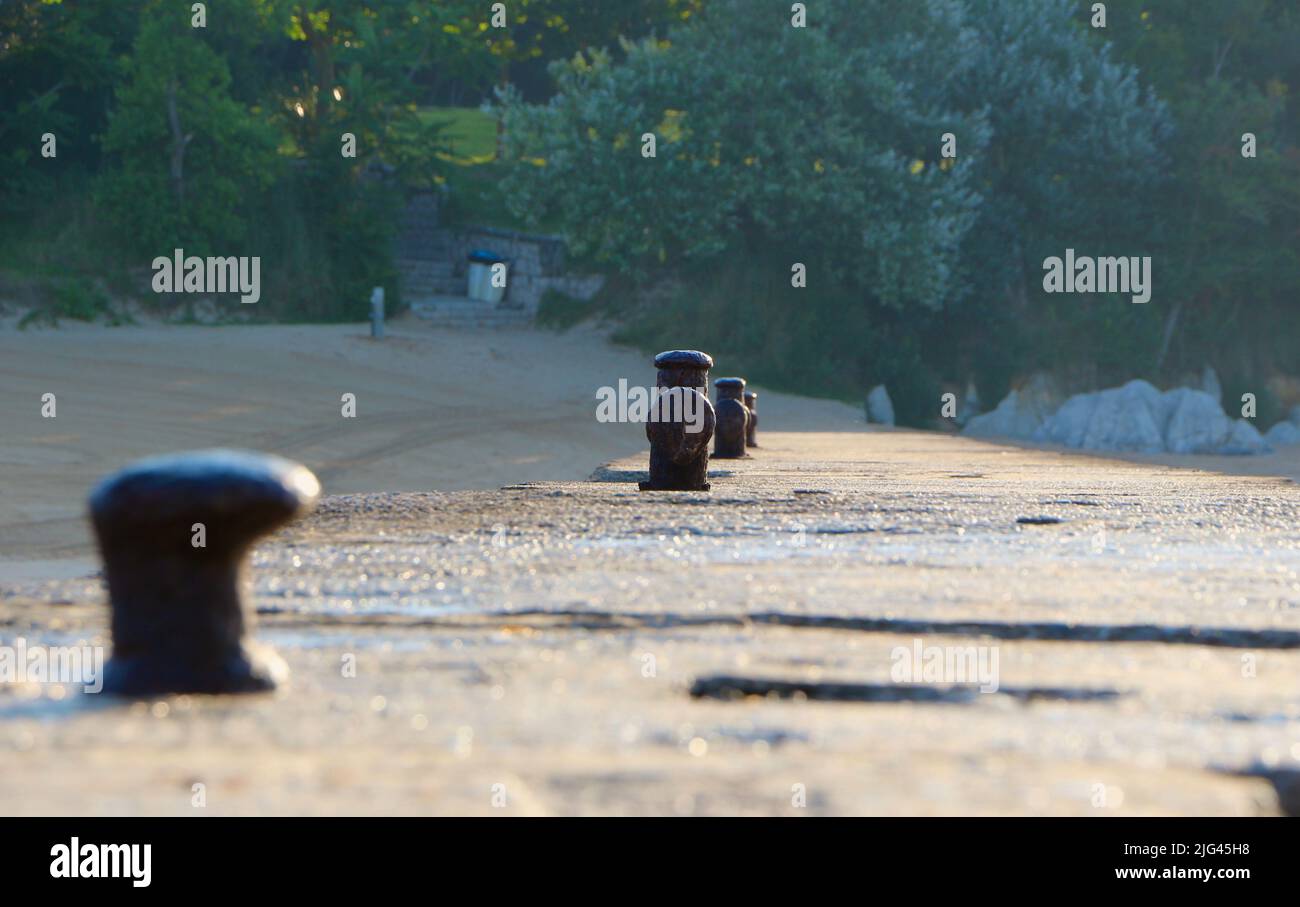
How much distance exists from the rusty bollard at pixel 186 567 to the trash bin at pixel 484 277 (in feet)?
98.1

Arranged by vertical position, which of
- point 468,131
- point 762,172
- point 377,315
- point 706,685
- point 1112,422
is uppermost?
point 468,131

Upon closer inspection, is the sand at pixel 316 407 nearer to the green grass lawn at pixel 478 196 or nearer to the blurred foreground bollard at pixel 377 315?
the blurred foreground bollard at pixel 377 315

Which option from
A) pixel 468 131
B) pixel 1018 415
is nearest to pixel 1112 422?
pixel 1018 415

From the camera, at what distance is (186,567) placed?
2518mm

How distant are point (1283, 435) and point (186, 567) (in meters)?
33.0

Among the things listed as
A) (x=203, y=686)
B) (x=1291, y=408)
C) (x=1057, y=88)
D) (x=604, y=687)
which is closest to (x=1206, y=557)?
(x=604, y=687)

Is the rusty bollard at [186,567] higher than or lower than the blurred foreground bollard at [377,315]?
lower

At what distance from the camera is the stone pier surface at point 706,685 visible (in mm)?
1945

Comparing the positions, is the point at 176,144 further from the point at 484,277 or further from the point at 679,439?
the point at 679,439

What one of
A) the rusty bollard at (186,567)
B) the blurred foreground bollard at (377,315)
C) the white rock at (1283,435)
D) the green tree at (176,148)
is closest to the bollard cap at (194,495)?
the rusty bollard at (186,567)

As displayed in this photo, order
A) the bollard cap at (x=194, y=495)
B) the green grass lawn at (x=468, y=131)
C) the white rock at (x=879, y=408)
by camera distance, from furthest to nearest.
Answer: the green grass lawn at (x=468, y=131) < the white rock at (x=879, y=408) < the bollard cap at (x=194, y=495)

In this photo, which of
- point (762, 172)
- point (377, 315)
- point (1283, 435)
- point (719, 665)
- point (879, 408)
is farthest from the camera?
point (1283, 435)

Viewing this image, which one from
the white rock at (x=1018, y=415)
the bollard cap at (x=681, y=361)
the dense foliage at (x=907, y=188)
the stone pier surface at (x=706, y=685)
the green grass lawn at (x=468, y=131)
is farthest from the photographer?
the green grass lawn at (x=468, y=131)

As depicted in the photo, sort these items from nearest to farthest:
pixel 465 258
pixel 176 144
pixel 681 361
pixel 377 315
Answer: pixel 681 361 < pixel 377 315 < pixel 176 144 < pixel 465 258
